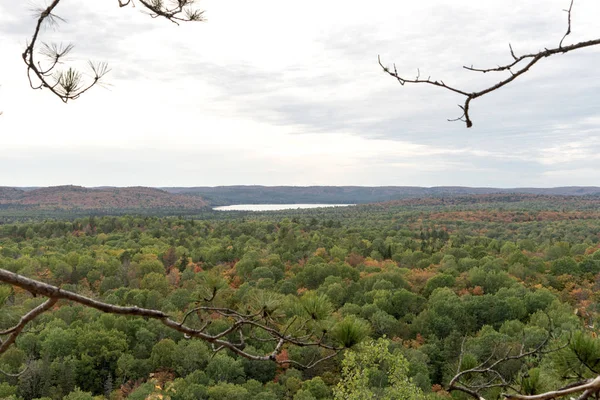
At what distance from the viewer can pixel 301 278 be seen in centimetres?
4862

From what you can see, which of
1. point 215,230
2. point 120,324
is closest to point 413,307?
point 120,324

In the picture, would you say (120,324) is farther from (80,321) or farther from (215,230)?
(215,230)

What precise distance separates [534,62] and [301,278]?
47.5 metres

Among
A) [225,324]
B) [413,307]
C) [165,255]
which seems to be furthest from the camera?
[165,255]

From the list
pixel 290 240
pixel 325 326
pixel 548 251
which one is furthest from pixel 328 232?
pixel 325 326

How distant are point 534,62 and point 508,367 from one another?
32.3 metres

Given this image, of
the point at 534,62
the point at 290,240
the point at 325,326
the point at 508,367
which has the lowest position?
the point at 508,367

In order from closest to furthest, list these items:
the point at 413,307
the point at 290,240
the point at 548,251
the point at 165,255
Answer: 1. the point at 413,307
2. the point at 548,251
3. the point at 165,255
4. the point at 290,240

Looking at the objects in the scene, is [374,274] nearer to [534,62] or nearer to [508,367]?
[508,367]

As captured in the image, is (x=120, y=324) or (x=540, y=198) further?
(x=540, y=198)

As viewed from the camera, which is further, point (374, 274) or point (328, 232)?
point (328, 232)

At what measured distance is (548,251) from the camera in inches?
2092

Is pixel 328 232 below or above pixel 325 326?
below

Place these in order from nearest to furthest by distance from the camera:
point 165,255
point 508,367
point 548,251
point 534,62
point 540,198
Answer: point 534,62
point 508,367
point 548,251
point 165,255
point 540,198
